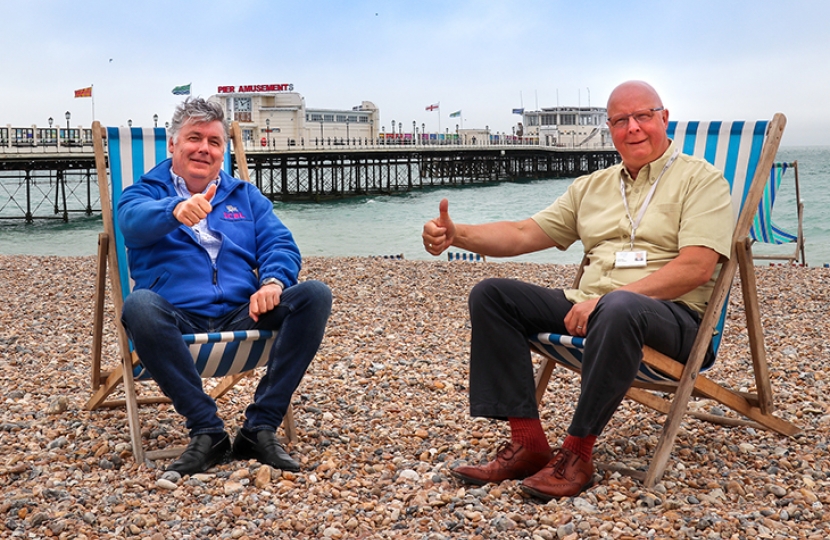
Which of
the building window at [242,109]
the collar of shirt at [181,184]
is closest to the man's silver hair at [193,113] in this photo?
the collar of shirt at [181,184]

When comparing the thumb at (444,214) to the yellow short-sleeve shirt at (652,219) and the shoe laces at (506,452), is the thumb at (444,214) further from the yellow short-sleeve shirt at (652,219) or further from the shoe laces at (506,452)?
the shoe laces at (506,452)

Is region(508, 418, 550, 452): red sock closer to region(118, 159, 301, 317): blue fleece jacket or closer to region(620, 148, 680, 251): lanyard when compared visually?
region(620, 148, 680, 251): lanyard

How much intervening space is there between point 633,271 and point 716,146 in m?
0.74

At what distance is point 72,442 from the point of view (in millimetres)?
2910

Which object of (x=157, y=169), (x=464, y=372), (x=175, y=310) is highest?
(x=157, y=169)

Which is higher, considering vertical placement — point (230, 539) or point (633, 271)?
point (633, 271)

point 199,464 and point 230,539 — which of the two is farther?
point 199,464

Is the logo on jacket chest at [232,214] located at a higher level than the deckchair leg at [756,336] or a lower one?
higher

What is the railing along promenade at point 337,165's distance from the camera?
2956cm

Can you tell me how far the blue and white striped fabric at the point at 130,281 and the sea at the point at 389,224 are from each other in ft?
26.1

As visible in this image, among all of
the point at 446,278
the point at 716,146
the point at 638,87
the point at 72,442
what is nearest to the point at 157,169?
the point at 72,442

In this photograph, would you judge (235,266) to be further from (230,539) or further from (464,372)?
(464,372)

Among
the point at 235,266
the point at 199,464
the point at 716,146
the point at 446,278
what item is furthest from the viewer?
the point at 446,278

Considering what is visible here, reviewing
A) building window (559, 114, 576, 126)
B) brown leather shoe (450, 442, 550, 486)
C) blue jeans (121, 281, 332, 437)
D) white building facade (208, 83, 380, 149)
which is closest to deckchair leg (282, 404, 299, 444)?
blue jeans (121, 281, 332, 437)
